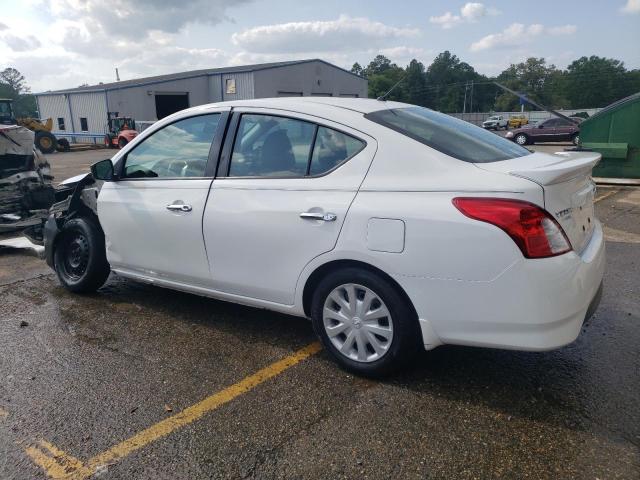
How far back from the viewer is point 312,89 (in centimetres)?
4097

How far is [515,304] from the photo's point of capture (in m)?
2.54

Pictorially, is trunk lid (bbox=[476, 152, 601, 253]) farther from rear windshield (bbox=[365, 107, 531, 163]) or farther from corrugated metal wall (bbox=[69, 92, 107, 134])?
corrugated metal wall (bbox=[69, 92, 107, 134])

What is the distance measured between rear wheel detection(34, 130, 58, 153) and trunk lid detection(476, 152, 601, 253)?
31.1 m

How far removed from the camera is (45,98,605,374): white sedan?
2561 millimetres

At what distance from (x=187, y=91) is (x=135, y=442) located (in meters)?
40.1

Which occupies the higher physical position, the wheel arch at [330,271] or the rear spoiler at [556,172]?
the rear spoiler at [556,172]

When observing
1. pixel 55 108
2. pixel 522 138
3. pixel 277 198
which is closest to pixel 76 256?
pixel 277 198

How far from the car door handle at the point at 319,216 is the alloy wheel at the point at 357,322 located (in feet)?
1.31

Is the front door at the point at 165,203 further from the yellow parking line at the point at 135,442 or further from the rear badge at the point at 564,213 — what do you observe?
the rear badge at the point at 564,213

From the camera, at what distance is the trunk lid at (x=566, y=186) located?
8.47 feet

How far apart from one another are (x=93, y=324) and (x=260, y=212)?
1.87 metres

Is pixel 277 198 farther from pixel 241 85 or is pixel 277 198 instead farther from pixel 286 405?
pixel 241 85

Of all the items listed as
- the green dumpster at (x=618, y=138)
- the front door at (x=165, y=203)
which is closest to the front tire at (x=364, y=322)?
the front door at (x=165, y=203)

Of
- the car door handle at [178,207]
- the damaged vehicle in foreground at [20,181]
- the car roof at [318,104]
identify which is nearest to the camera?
the car roof at [318,104]
